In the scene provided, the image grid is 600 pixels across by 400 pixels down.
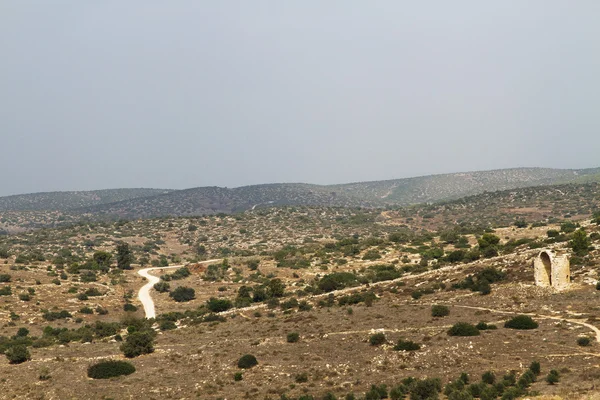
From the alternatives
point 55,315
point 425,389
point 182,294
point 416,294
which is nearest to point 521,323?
point 425,389

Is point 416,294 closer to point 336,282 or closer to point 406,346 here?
point 336,282

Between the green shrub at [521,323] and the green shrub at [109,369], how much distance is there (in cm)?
2219

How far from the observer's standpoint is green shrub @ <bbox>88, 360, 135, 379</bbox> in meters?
30.2

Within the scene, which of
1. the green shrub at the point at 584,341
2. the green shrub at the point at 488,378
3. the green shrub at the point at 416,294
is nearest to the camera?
the green shrub at the point at 488,378

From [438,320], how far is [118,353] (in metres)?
21.5

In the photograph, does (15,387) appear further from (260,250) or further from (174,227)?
(174,227)

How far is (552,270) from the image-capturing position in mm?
38219

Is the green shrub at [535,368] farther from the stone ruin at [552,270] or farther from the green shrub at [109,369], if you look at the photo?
the green shrub at [109,369]

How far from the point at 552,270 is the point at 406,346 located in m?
15.0

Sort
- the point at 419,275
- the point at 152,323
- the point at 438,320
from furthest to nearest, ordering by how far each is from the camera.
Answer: the point at 419,275
the point at 152,323
the point at 438,320

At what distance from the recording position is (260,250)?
10194 cm

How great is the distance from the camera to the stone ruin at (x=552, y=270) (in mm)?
37844

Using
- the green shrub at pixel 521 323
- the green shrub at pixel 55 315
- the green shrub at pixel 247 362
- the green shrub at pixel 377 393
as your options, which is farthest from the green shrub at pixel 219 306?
the green shrub at pixel 377 393

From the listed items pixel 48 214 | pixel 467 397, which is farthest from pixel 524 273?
pixel 48 214
